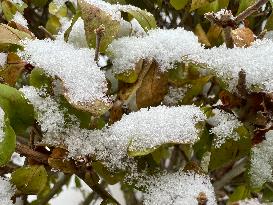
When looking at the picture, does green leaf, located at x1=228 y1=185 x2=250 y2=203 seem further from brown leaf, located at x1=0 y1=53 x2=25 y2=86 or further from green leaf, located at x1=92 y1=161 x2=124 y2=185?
brown leaf, located at x1=0 y1=53 x2=25 y2=86

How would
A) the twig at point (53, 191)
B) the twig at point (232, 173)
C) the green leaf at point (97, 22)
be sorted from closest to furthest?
the green leaf at point (97, 22) → the twig at point (232, 173) → the twig at point (53, 191)

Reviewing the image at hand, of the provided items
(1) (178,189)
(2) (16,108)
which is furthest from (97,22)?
(1) (178,189)

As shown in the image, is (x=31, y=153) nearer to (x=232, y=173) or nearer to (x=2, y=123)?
(x=2, y=123)

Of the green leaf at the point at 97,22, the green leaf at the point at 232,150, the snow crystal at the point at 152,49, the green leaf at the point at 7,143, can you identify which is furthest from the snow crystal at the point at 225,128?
the green leaf at the point at 7,143

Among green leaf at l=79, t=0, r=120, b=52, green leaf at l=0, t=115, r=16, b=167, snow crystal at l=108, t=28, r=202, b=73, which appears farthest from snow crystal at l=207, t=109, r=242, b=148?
green leaf at l=0, t=115, r=16, b=167

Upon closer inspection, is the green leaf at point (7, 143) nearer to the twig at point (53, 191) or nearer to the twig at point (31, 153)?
the twig at point (31, 153)

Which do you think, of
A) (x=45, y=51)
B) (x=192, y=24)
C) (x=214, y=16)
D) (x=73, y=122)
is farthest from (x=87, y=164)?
(x=192, y=24)
